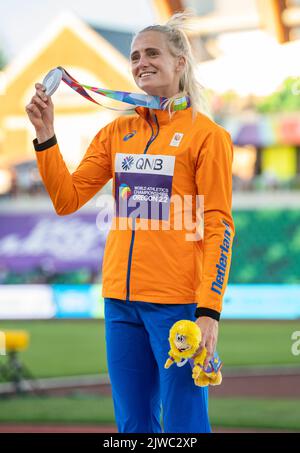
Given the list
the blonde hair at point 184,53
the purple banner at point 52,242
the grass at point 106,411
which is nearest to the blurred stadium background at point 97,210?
the purple banner at point 52,242

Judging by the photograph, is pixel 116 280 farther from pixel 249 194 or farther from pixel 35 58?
pixel 35 58

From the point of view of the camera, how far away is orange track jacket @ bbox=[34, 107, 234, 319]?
82.2 inches

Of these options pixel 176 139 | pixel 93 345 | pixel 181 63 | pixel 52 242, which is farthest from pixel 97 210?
pixel 176 139

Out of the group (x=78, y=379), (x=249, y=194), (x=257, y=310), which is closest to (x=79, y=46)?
(x=249, y=194)

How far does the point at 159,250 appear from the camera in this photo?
2.11 metres

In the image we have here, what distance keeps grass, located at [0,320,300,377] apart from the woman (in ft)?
21.4

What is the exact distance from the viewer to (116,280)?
213 cm

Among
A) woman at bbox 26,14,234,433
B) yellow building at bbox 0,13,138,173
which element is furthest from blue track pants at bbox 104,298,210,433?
yellow building at bbox 0,13,138,173

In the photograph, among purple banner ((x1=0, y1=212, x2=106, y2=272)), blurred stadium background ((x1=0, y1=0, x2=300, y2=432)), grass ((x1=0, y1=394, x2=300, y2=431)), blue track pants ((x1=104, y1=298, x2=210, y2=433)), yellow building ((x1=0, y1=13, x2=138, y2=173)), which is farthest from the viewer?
yellow building ((x1=0, y1=13, x2=138, y2=173))

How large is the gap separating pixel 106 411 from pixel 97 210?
817 cm

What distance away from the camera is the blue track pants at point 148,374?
6.80ft

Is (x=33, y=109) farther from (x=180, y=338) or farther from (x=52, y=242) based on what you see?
(x=52, y=242)

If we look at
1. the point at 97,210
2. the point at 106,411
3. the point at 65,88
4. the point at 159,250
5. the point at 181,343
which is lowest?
the point at 106,411

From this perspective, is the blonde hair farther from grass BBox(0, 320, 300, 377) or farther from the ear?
grass BBox(0, 320, 300, 377)
